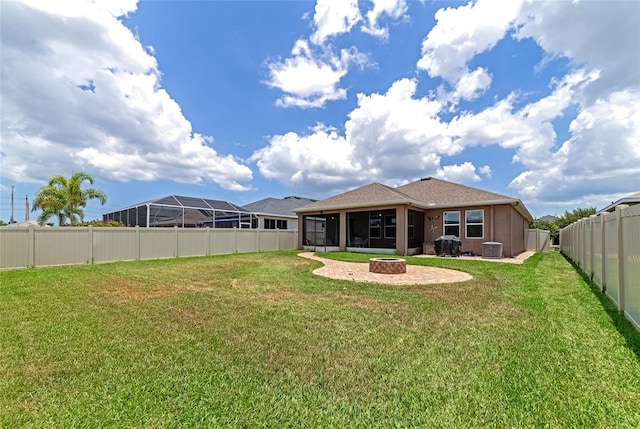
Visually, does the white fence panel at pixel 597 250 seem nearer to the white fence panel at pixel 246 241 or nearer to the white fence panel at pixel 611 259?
the white fence panel at pixel 611 259

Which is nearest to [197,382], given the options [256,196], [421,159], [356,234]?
[356,234]

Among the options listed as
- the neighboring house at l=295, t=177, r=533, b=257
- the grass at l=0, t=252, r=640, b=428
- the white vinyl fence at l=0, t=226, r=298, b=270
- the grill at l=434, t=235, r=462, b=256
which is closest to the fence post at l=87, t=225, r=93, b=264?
the white vinyl fence at l=0, t=226, r=298, b=270

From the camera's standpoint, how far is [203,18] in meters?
11.8

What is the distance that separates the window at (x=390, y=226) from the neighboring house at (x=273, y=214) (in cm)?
938

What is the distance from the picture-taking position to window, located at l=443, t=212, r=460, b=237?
673 inches

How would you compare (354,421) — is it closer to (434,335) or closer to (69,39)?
(434,335)

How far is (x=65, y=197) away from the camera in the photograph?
57.0 ft

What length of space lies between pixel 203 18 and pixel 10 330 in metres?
12.1

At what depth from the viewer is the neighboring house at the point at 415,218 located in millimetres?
15945

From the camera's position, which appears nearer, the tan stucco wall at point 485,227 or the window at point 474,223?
the tan stucco wall at point 485,227

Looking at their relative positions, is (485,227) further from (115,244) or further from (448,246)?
(115,244)

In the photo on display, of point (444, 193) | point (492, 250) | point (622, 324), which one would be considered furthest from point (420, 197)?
point (622, 324)

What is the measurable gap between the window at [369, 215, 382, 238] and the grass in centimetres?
1251

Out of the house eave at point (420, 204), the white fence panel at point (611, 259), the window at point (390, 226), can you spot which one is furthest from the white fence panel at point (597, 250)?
the window at point (390, 226)
